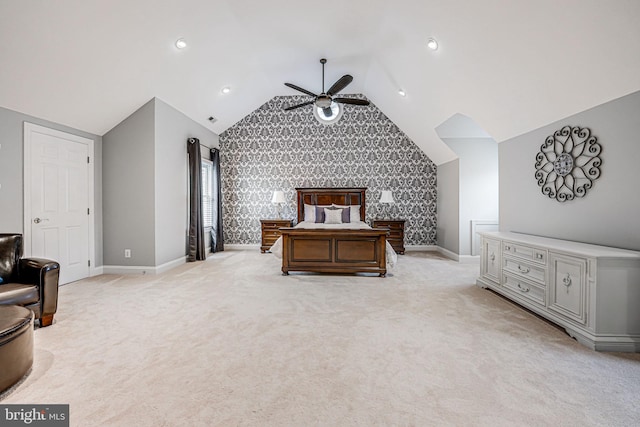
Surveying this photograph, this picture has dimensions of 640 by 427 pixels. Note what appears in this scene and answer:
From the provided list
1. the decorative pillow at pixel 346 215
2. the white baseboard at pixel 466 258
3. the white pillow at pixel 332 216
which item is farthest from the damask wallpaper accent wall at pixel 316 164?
the white baseboard at pixel 466 258

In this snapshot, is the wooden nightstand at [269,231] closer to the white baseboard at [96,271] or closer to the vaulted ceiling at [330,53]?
the vaulted ceiling at [330,53]

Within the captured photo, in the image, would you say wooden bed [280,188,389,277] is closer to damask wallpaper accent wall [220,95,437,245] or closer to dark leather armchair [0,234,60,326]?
damask wallpaper accent wall [220,95,437,245]

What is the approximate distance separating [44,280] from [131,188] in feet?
7.71

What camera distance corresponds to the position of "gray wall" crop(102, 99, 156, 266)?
474cm

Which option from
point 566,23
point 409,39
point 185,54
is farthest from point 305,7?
point 566,23

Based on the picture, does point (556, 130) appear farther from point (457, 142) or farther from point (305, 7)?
point (305, 7)

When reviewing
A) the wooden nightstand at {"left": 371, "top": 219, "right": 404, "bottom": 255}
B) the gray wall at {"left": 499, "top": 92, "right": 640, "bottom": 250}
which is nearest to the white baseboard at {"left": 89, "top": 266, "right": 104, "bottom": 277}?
the wooden nightstand at {"left": 371, "top": 219, "right": 404, "bottom": 255}

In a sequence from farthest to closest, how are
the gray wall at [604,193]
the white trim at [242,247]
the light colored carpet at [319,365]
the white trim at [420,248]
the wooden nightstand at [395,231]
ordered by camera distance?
the white trim at [242,247], the white trim at [420,248], the wooden nightstand at [395,231], the gray wall at [604,193], the light colored carpet at [319,365]

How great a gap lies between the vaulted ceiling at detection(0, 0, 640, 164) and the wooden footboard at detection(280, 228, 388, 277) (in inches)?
96.0

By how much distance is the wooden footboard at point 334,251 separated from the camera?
463 cm

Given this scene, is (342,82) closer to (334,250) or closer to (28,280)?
(334,250)

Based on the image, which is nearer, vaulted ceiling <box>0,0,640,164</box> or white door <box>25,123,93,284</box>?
vaulted ceiling <box>0,0,640,164</box>

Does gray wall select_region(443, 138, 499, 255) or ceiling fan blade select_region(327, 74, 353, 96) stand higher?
ceiling fan blade select_region(327, 74, 353, 96)

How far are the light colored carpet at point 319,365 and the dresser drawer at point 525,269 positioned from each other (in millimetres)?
385
